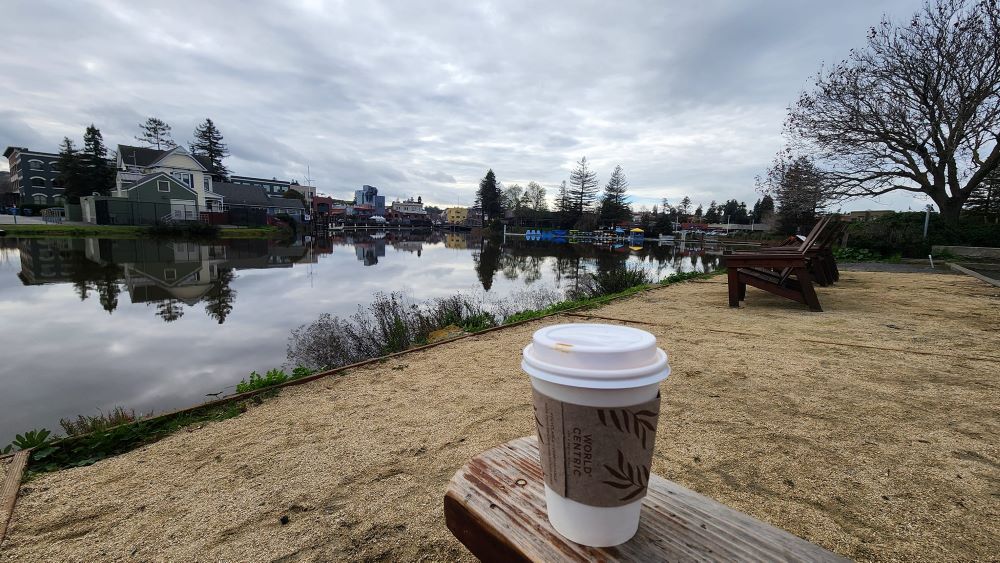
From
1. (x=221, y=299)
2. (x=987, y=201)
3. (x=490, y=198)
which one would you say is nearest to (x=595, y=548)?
(x=221, y=299)

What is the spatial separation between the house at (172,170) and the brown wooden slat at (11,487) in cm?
4447

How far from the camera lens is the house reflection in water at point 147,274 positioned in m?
9.37

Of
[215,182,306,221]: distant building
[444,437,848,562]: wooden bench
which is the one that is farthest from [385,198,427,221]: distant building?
[444,437,848,562]: wooden bench

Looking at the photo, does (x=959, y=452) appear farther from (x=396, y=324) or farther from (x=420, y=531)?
(x=396, y=324)

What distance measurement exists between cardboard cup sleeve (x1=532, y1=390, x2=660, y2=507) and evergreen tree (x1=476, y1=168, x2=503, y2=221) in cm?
8923

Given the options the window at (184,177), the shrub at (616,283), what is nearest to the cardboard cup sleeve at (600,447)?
the shrub at (616,283)

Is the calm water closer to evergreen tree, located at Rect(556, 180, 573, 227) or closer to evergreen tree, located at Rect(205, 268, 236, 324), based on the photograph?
evergreen tree, located at Rect(205, 268, 236, 324)

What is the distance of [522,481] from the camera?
109cm

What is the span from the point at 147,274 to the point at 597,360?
55.1 ft

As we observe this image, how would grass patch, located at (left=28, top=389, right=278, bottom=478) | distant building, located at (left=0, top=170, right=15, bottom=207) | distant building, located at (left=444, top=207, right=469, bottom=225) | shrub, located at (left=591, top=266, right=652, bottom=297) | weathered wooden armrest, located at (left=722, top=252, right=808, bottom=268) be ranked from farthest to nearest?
1. distant building, located at (left=444, top=207, right=469, bottom=225)
2. distant building, located at (left=0, top=170, right=15, bottom=207)
3. shrub, located at (left=591, top=266, right=652, bottom=297)
4. weathered wooden armrest, located at (left=722, top=252, right=808, bottom=268)
5. grass patch, located at (left=28, top=389, right=278, bottom=478)

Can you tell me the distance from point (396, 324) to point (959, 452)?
235 inches

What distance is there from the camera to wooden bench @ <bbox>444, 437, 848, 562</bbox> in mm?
835

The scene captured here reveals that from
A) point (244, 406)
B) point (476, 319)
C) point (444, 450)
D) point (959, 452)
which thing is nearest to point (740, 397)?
point (959, 452)

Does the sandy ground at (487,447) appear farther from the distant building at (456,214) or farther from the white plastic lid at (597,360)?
the distant building at (456,214)
